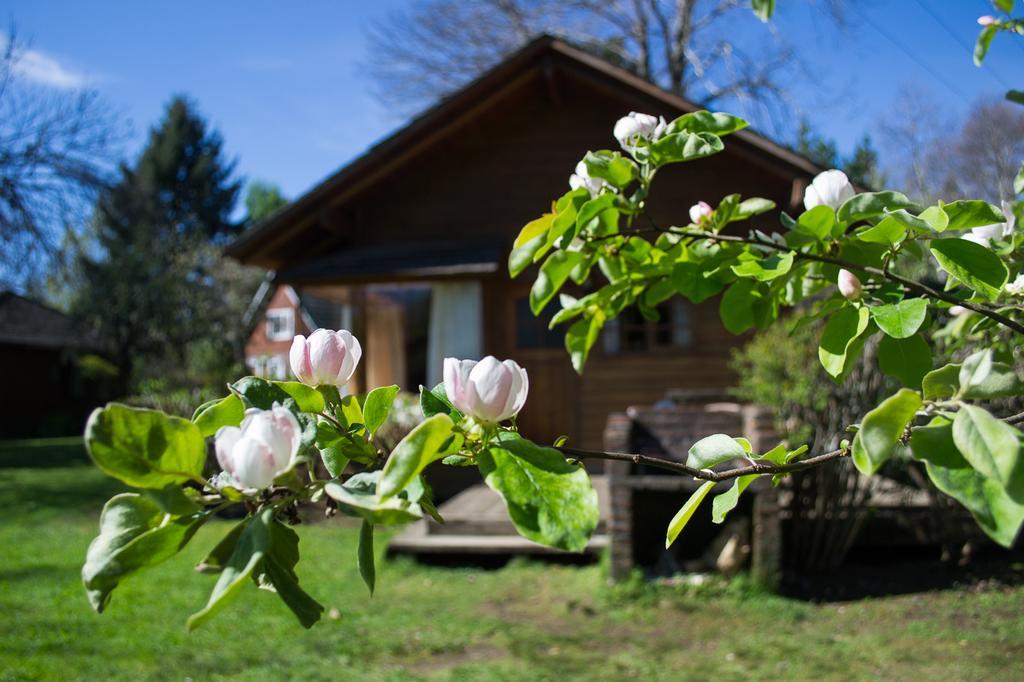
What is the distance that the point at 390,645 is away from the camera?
4.49 m

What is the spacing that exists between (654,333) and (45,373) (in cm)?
2472

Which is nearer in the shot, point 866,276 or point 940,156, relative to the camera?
point 866,276

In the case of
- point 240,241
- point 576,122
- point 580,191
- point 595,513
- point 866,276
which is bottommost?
point 595,513

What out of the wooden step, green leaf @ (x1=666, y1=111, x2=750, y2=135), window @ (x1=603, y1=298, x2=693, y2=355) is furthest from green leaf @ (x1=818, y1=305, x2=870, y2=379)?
window @ (x1=603, y1=298, x2=693, y2=355)

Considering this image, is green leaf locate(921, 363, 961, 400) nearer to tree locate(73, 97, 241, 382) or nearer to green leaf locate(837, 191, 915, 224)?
green leaf locate(837, 191, 915, 224)

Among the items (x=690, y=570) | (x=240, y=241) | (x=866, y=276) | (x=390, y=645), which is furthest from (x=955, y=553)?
(x=240, y=241)

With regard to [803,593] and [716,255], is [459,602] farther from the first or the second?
[716,255]

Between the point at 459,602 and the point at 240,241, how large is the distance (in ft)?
20.0

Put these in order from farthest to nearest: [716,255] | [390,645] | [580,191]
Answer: [390,645] < [716,255] < [580,191]

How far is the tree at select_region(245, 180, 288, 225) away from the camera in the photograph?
4919 centimetres

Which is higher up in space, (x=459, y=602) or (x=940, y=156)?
(x=940, y=156)

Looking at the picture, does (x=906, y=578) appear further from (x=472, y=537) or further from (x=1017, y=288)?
(x=1017, y=288)

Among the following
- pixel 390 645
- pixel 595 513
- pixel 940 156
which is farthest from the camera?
pixel 940 156

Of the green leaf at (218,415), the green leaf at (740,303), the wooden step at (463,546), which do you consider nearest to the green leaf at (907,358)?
the green leaf at (740,303)
